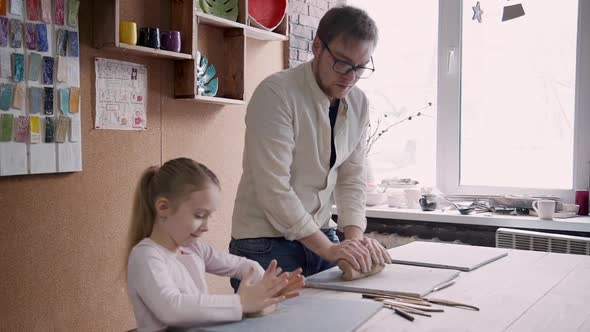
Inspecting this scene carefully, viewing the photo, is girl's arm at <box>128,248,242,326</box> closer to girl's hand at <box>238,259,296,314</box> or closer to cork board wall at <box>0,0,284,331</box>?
girl's hand at <box>238,259,296,314</box>

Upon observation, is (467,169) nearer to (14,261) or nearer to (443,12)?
(443,12)

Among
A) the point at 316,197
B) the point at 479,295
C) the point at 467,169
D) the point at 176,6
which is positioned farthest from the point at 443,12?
the point at 479,295

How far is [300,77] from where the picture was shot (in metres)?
1.76

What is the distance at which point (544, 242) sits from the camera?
2.38 metres

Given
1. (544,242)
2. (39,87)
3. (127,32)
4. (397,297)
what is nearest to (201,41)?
Answer: (127,32)

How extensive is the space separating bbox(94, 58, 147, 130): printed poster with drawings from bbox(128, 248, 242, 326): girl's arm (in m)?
1.56

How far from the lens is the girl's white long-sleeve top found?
1.04m

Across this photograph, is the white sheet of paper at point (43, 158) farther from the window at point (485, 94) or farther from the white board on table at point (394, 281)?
the window at point (485, 94)

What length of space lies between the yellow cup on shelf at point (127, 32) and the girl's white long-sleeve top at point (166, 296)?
147 centimetres

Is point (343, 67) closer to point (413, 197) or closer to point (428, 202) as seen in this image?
point (428, 202)

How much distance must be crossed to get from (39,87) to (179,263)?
138 centimetres

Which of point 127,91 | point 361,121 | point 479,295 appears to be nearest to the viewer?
point 479,295

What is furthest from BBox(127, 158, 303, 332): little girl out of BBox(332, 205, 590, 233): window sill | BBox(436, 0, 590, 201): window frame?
BBox(436, 0, 590, 201): window frame

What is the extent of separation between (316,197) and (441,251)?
0.45m
